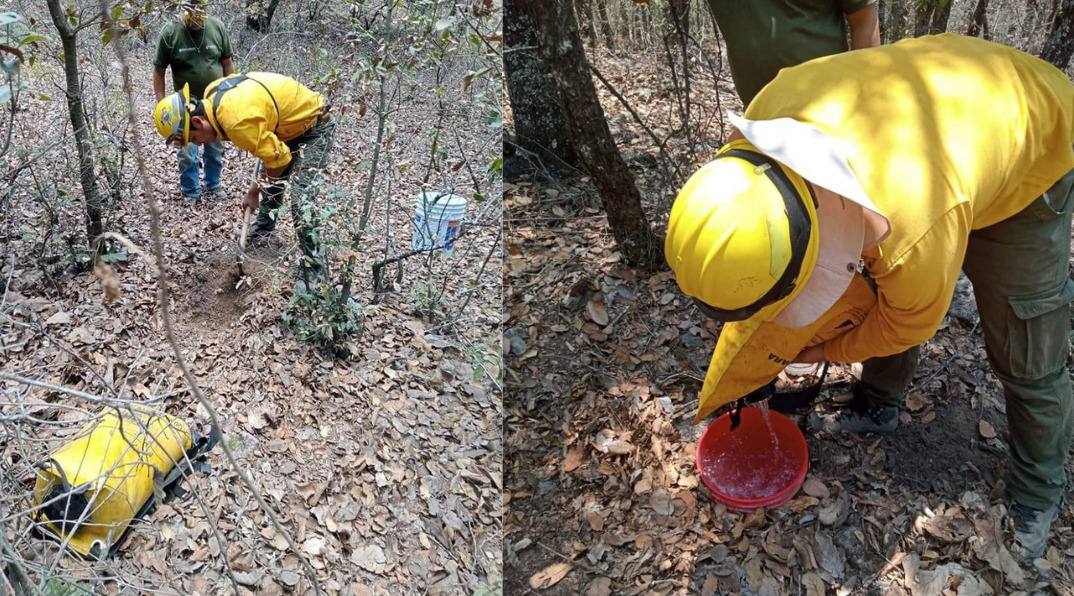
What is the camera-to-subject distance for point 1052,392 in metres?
2.26

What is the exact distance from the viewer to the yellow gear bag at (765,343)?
2059mm

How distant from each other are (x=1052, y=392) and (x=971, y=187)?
3.38 ft

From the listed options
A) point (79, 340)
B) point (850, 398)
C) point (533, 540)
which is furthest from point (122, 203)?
point (850, 398)

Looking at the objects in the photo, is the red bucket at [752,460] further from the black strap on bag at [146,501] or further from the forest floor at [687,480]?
the black strap on bag at [146,501]

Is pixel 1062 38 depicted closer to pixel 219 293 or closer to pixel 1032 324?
pixel 1032 324

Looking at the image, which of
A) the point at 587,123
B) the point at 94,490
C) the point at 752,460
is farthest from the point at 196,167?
the point at 752,460

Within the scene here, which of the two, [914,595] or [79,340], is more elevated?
[79,340]

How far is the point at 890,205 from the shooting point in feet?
5.28

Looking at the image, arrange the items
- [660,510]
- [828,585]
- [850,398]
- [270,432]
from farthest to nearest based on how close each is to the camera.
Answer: [270,432] → [850,398] → [660,510] → [828,585]

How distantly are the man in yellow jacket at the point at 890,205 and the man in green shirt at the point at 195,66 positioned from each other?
4.05m

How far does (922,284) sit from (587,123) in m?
1.79

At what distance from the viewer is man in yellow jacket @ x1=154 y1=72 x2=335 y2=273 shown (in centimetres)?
368

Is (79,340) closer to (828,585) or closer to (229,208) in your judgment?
(229,208)

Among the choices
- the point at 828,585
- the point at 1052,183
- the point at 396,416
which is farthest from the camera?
the point at 396,416
